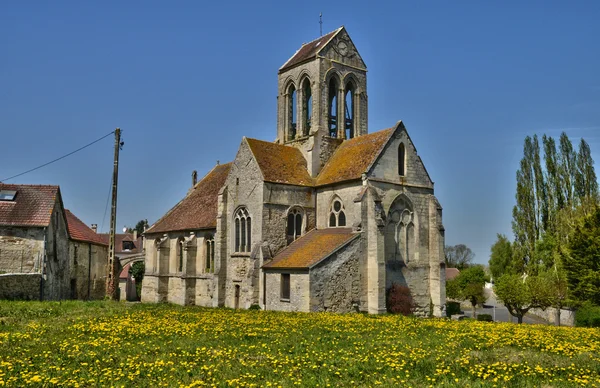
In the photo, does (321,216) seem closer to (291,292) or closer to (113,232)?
(291,292)

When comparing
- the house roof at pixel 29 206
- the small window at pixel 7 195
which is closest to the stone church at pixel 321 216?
the house roof at pixel 29 206

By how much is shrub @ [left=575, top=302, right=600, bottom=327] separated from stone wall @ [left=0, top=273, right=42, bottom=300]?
3011 cm

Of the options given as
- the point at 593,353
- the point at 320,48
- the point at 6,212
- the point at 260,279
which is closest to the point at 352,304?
the point at 260,279

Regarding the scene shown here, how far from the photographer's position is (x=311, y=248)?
29250mm

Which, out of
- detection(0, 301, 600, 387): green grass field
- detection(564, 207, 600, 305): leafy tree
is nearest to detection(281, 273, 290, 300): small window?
detection(0, 301, 600, 387): green grass field

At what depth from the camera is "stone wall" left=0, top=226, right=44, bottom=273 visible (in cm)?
3219

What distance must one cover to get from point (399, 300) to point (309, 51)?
18.4 metres

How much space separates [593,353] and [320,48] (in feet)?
87.5

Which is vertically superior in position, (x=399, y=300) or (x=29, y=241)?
(x=29, y=241)

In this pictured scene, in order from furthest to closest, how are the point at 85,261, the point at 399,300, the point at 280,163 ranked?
the point at 85,261 < the point at 280,163 < the point at 399,300

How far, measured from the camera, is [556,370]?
12.0m

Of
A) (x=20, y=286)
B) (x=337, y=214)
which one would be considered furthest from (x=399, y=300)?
(x=20, y=286)

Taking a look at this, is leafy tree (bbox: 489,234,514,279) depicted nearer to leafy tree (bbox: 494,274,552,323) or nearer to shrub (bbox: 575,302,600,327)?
leafy tree (bbox: 494,274,552,323)

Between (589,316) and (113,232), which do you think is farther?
(113,232)
